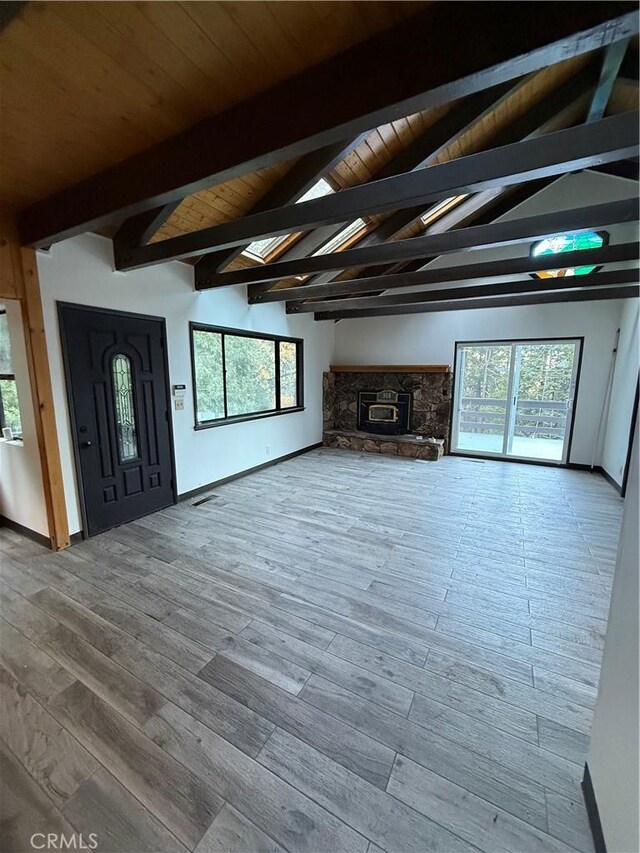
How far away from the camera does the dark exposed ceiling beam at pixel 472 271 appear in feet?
11.3

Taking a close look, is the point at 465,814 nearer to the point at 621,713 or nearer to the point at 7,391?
the point at 621,713

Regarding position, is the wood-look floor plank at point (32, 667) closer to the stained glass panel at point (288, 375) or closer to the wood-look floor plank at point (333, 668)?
the wood-look floor plank at point (333, 668)

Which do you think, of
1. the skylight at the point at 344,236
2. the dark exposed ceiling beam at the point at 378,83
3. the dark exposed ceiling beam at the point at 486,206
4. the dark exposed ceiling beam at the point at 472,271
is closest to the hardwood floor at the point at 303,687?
the dark exposed ceiling beam at the point at 378,83

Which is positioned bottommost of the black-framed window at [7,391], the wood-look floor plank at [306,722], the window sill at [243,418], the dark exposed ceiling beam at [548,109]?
the wood-look floor plank at [306,722]

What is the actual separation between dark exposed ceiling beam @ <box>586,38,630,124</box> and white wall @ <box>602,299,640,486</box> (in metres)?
2.27

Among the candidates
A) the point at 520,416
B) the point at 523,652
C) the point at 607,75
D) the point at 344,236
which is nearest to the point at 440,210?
the point at 344,236

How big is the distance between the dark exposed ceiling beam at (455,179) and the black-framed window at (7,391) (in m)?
2.07

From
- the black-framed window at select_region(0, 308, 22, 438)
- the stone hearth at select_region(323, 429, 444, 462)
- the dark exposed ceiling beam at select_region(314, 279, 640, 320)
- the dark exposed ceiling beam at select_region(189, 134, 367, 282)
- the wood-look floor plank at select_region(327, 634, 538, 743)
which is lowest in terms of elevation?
the wood-look floor plank at select_region(327, 634, 538, 743)

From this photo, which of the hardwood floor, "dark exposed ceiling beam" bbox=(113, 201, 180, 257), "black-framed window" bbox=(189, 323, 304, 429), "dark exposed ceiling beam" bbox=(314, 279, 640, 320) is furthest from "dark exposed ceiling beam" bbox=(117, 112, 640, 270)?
"dark exposed ceiling beam" bbox=(314, 279, 640, 320)

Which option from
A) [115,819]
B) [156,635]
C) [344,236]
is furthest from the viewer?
[344,236]

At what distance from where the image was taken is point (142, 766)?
135cm

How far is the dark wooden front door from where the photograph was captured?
307 centimetres

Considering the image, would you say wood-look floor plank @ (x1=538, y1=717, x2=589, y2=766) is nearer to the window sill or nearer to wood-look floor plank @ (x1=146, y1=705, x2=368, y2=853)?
wood-look floor plank @ (x1=146, y1=705, x2=368, y2=853)

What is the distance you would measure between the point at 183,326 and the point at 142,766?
3.77 metres
